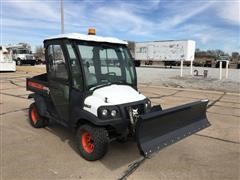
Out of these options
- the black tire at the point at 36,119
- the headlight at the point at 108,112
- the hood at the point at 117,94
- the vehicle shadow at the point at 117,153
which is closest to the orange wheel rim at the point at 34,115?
the black tire at the point at 36,119

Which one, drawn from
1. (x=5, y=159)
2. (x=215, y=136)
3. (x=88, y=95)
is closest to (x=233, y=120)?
(x=215, y=136)

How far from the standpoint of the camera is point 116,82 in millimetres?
3984

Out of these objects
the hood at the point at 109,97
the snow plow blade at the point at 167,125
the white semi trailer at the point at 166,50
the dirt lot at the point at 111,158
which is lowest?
the dirt lot at the point at 111,158

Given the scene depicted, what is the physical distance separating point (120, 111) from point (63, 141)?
165 centimetres

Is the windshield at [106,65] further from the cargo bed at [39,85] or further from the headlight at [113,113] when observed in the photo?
the cargo bed at [39,85]

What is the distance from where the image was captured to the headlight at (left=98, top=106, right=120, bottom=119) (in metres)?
3.31

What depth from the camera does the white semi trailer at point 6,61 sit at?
20297 millimetres

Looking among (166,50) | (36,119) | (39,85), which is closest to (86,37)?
(39,85)

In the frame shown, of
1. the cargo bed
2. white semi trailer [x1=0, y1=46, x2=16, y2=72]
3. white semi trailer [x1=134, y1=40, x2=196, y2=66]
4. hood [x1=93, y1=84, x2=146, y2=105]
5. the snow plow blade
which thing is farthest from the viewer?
white semi trailer [x1=134, y1=40, x2=196, y2=66]

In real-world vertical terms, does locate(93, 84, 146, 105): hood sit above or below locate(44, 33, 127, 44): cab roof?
below

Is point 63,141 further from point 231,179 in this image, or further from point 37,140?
point 231,179

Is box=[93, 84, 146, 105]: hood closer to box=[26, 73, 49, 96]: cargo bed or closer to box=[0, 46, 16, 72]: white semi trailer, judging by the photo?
box=[26, 73, 49, 96]: cargo bed

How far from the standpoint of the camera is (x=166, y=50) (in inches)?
1298

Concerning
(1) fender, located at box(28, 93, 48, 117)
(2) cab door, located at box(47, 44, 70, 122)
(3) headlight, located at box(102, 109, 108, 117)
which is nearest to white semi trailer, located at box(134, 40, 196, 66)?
(1) fender, located at box(28, 93, 48, 117)
